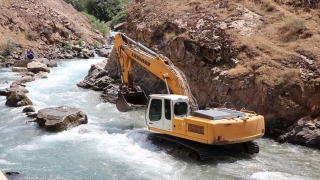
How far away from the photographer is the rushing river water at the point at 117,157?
10297mm

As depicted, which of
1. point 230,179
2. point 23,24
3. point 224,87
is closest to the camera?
point 230,179

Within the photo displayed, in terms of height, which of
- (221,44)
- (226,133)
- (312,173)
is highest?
(221,44)

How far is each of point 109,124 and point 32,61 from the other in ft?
46.8

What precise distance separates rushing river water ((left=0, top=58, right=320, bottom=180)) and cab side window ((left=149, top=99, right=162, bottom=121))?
94 centimetres

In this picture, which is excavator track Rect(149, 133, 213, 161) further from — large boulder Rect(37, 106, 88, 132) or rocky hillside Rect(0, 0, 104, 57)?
rocky hillside Rect(0, 0, 104, 57)

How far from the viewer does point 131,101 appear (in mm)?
14586

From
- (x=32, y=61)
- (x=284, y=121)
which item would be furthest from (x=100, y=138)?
(x=32, y=61)

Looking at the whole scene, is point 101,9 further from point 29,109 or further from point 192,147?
point 192,147

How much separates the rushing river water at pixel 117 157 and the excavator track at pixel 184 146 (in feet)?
0.58

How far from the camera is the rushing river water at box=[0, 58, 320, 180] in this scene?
10.3 meters

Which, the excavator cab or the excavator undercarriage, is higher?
the excavator cab

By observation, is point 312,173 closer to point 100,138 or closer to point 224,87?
point 224,87

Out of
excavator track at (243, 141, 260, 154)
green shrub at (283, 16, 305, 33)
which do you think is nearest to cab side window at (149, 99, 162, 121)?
excavator track at (243, 141, 260, 154)

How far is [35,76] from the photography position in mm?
24703
